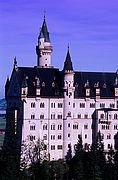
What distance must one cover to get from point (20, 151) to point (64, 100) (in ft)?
40.3

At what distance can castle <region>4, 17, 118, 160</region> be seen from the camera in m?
103

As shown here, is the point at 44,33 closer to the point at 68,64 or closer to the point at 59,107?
the point at 68,64

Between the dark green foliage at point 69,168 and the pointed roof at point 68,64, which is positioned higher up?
the pointed roof at point 68,64

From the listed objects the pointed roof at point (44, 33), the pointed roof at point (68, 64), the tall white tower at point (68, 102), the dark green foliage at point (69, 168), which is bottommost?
the dark green foliage at point (69, 168)

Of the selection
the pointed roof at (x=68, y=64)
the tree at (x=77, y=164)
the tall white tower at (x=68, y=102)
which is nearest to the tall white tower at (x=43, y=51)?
the pointed roof at (x=68, y=64)

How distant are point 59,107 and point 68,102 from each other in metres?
1.87

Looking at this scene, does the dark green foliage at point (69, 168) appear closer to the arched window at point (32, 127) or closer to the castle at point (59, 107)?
the arched window at point (32, 127)

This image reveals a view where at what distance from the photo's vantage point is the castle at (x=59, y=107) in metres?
103

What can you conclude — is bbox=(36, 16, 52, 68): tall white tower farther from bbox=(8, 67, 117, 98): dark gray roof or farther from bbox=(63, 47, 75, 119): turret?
bbox=(63, 47, 75, 119): turret

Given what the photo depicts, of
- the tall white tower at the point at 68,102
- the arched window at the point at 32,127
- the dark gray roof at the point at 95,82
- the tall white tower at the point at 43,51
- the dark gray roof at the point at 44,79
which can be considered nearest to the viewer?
the arched window at the point at 32,127

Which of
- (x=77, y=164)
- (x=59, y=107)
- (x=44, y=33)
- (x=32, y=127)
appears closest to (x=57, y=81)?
(x=59, y=107)

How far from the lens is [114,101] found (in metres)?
110

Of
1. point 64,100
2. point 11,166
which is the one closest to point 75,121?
point 64,100

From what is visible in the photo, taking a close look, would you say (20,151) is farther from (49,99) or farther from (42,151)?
(49,99)
